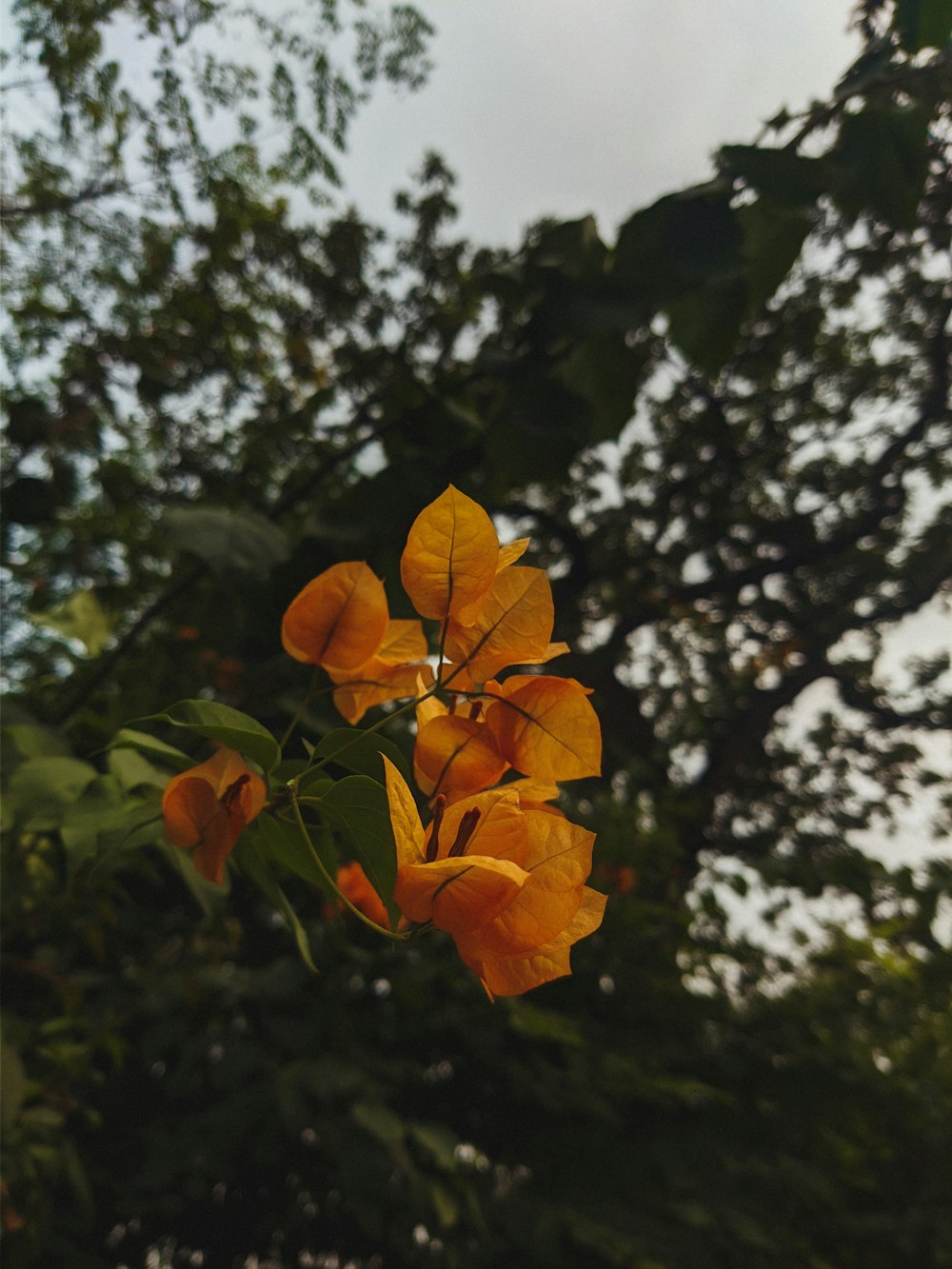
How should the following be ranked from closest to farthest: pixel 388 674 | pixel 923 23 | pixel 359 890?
pixel 388 674 < pixel 359 890 < pixel 923 23

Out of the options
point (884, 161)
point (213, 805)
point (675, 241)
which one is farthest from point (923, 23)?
point (213, 805)

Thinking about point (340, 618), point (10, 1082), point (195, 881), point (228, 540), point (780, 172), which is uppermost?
point (780, 172)

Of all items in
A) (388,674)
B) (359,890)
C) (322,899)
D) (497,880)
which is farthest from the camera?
(322,899)

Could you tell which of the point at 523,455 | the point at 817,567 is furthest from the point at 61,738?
the point at 817,567

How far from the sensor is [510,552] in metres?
0.26

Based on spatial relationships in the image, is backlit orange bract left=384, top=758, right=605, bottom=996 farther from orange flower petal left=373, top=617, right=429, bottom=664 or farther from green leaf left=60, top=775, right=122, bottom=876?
green leaf left=60, top=775, right=122, bottom=876

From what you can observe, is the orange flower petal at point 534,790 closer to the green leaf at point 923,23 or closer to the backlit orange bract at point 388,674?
the backlit orange bract at point 388,674

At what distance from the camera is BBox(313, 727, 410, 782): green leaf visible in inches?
9.3

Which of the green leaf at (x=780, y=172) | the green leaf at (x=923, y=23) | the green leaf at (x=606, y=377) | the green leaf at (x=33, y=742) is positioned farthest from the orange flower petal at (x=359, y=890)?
the green leaf at (x=923, y=23)

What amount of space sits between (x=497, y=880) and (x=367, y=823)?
0.05 meters

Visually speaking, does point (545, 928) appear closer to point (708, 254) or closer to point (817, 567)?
point (708, 254)

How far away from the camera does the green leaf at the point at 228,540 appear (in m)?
0.62

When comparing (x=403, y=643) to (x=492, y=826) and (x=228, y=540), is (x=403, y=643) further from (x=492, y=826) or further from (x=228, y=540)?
(x=228, y=540)

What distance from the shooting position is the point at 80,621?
0.72m
